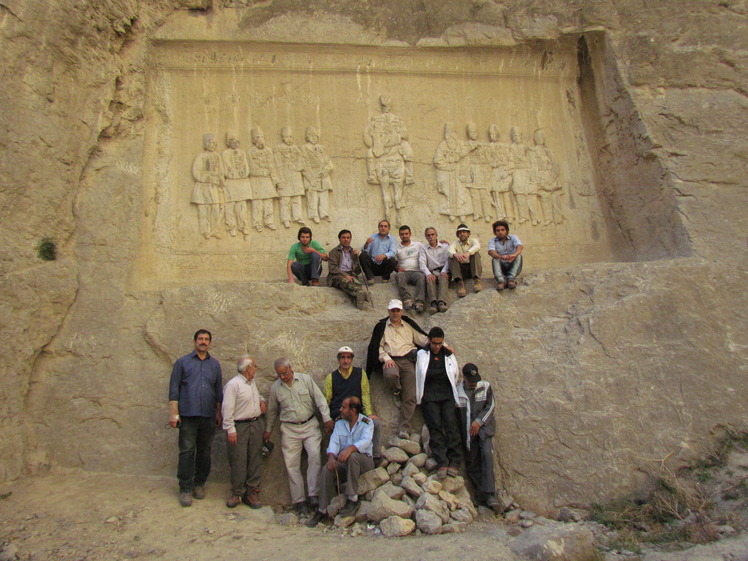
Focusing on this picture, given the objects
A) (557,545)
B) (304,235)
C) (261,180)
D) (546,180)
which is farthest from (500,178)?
(557,545)

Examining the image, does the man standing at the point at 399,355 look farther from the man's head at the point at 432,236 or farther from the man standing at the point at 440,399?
the man's head at the point at 432,236

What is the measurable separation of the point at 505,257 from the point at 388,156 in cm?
325

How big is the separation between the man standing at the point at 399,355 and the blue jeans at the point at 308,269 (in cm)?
191

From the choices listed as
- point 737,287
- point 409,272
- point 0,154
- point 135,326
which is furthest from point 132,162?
point 737,287

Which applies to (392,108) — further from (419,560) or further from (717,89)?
(419,560)

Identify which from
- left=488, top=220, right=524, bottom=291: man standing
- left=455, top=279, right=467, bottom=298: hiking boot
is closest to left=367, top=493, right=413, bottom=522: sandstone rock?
left=455, top=279, right=467, bottom=298: hiking boot

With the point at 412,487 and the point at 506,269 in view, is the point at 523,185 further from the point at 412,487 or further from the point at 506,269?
the point at 412,487

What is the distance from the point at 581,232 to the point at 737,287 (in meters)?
3.04

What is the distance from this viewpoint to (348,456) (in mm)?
5383

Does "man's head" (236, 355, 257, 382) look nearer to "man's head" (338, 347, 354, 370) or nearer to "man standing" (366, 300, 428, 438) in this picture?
"man's head" (338, 347, 354, 370)

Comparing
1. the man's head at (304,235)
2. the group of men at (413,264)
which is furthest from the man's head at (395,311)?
the man's head at (304,235)

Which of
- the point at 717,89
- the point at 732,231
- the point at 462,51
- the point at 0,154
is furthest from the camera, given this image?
the point at 462,51

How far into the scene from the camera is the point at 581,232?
32.7 feet

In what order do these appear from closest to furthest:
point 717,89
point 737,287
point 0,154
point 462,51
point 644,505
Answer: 1. point 644,505
2. point 0,154
3. point 737,287
4. point 717,89
5. point 462,51
